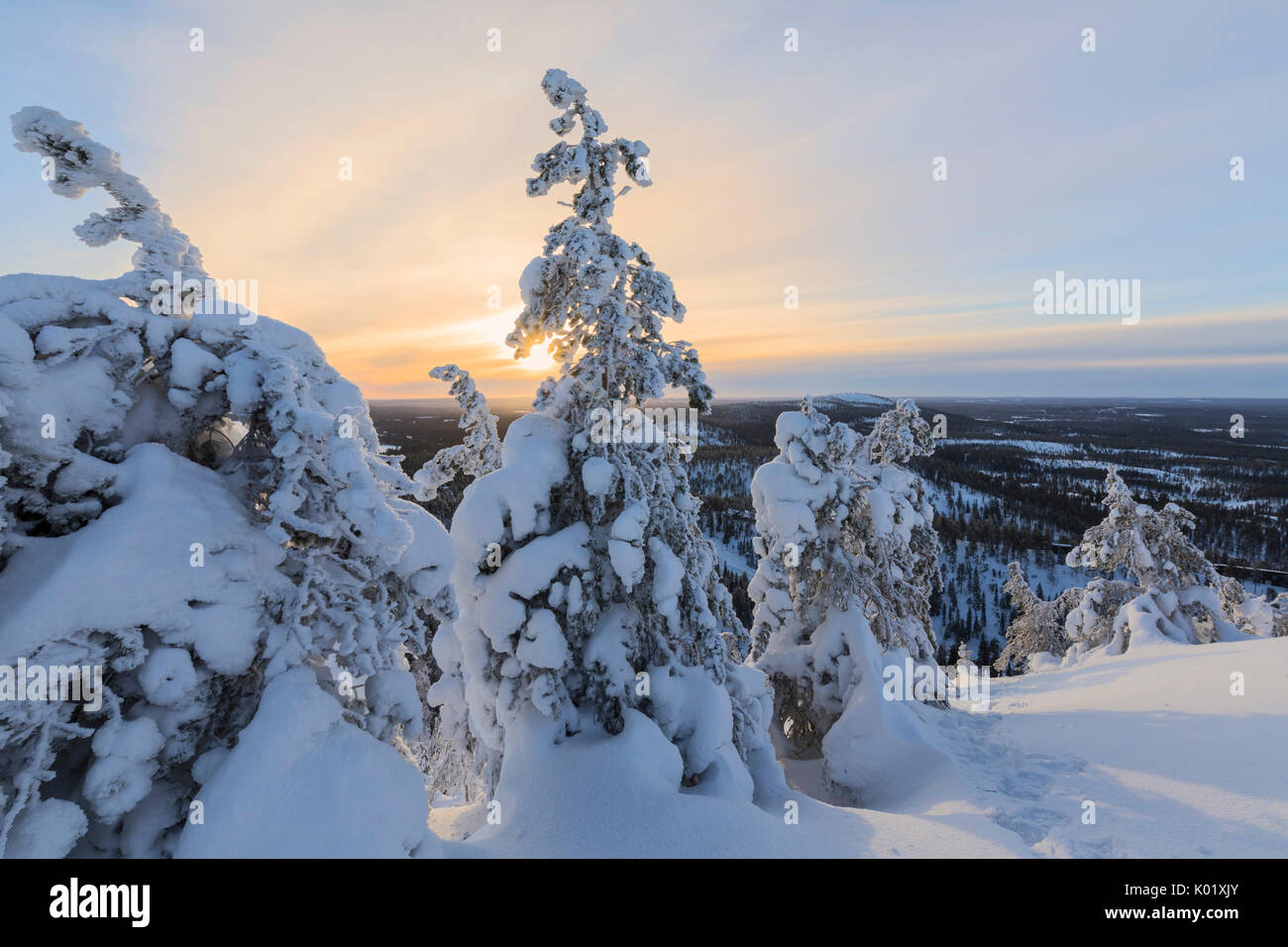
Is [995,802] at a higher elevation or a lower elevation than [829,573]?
lower

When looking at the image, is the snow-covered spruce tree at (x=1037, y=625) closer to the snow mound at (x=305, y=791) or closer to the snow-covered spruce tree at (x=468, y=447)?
the snow-covered spruce tree at (x=468, y=447)

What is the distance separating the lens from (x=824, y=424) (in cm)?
1321

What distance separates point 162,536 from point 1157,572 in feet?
91.3

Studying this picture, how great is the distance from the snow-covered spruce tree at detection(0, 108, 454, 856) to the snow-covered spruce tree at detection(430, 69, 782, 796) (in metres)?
2.65

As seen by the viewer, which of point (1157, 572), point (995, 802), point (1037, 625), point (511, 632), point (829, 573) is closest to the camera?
point (511, 632)

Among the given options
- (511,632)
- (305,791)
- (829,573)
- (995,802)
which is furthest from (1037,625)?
(305,791)

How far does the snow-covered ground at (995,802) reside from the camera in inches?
243

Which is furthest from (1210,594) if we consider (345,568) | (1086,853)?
(345,568)

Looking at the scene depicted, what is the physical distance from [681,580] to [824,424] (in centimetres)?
693

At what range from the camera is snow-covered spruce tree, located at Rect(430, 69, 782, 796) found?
768 cm

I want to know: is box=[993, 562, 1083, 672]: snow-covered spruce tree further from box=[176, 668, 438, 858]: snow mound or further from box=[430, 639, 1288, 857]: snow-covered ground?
box=[176, 668, 438, 858]: snow mound

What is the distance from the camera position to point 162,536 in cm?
386

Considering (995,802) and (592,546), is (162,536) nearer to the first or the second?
(592,546)
